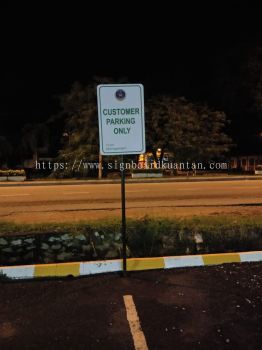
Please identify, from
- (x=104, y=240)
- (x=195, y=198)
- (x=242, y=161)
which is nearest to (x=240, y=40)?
(x=242, y=161)

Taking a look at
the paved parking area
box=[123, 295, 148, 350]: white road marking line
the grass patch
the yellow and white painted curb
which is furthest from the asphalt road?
box=[123, 295, 148, 350]: white road marking line

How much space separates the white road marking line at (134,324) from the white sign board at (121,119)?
1.73 m

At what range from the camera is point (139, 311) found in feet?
15.1

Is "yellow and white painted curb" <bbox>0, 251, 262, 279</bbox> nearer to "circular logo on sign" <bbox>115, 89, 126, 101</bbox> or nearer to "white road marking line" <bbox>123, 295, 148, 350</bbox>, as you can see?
"white road marking line" <bbox>123, 295, 148, 350</bbox>

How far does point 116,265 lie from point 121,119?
1931 mm

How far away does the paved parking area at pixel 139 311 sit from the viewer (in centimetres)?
398

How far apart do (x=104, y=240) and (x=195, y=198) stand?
9786mm

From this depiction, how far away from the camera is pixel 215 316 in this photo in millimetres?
4461

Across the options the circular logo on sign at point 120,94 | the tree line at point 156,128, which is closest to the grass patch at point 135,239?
the circular logo on sign at point 120,94

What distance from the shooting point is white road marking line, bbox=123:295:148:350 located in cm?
391

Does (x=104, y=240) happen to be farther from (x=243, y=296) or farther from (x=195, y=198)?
(x=195, y=198)

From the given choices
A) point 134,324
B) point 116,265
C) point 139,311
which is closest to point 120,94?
point 116,265

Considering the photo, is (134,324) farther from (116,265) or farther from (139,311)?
(116,265)

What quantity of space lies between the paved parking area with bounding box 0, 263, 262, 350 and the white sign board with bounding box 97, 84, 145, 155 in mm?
1605
